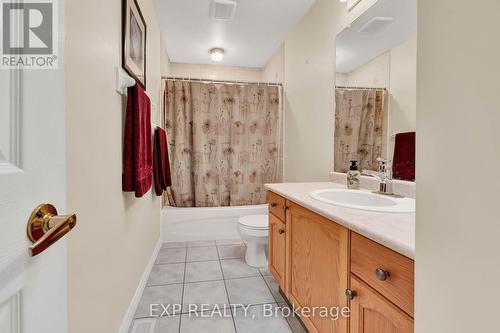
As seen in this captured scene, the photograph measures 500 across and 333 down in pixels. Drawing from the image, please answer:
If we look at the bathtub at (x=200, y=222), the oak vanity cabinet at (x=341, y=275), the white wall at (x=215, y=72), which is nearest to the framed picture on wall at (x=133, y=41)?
the oak vanity cabinet at (x=341, y=275)

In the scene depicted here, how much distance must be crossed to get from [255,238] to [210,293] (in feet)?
1.91

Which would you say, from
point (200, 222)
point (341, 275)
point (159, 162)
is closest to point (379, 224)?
point (341, 275)

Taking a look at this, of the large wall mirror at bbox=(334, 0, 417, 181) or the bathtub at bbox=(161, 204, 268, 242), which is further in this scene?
the bathtub at bbox=(161, 204, 268, 242)

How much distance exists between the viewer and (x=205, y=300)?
168cm

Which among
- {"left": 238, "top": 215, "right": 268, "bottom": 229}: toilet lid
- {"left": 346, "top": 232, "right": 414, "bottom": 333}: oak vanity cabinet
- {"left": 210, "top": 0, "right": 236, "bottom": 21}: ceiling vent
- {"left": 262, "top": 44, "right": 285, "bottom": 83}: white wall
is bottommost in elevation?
{"left": 238, "top": 215, "right": 268, "bottom": 229}: toilet lid

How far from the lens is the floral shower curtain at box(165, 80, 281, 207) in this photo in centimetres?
292

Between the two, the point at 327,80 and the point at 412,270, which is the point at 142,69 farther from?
the point at 412,270

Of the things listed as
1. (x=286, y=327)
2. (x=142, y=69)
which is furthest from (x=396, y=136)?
(x=142, y=69)

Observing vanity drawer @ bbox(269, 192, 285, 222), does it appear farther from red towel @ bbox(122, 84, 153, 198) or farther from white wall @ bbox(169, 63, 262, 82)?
white wall @ bbox(169, 63, 262, 82)

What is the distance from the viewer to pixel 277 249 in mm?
1680

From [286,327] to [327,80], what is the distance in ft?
6.05

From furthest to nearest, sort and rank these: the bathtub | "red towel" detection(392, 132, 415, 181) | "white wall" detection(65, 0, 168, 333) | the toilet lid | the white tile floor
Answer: the bathtub < the toilet lid < the white tile floor < "red towel" detection(392, 132, 415, 181) < "white wall" detection(65, 0, 168, 333)

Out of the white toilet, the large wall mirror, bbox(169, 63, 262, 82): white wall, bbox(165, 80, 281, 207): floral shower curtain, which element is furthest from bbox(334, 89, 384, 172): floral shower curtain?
bbox(169, 63, 262, 82): white wall

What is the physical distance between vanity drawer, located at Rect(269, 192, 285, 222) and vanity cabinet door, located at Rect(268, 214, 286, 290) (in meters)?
0.04
